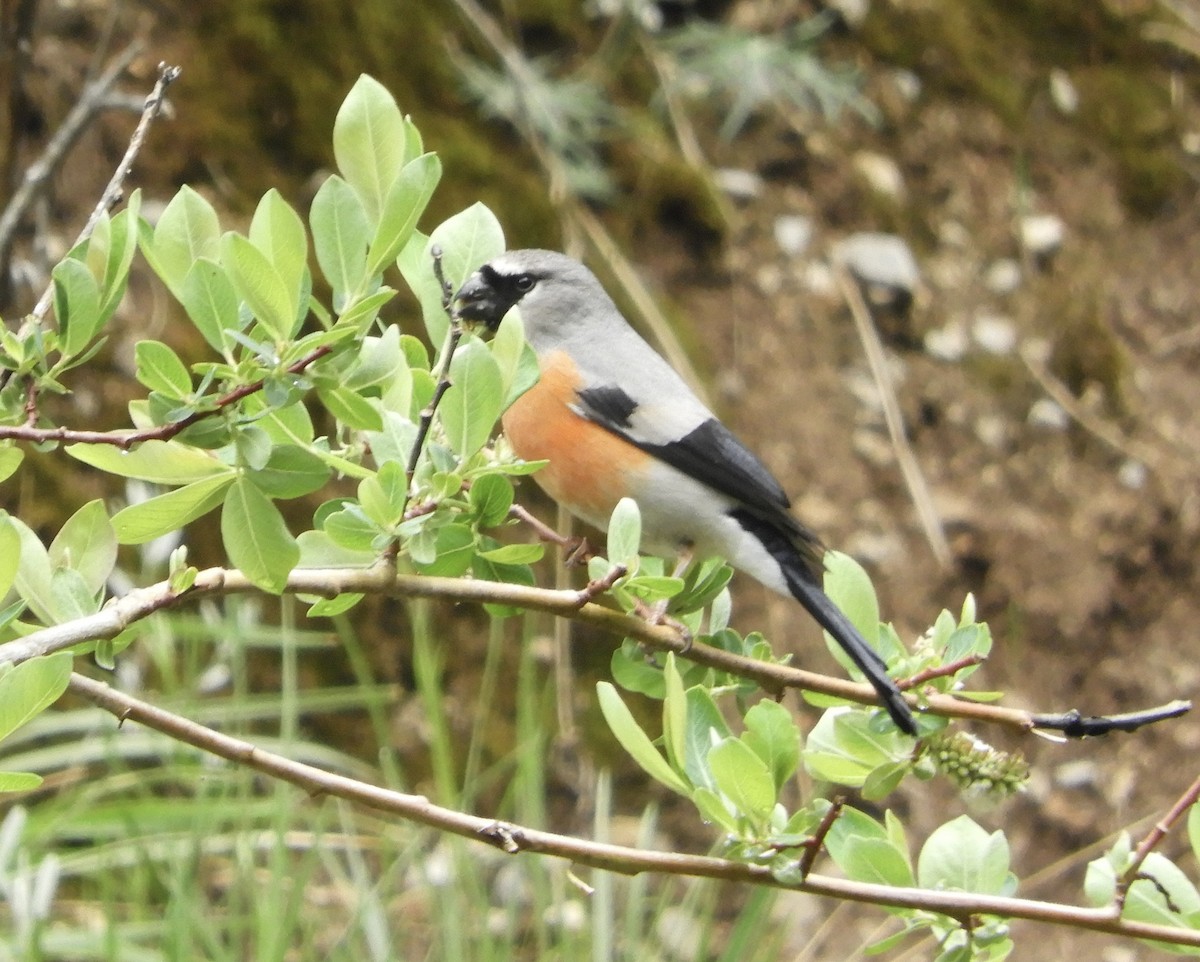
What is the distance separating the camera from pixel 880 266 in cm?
447

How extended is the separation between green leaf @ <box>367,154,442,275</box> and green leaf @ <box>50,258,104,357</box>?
21cm

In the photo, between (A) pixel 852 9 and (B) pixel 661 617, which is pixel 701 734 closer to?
(B) pixel 661 617

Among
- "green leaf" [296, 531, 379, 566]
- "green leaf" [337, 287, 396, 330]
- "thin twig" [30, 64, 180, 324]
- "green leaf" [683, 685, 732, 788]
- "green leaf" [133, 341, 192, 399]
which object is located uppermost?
"thin twig" [30, 64, 180, 324]

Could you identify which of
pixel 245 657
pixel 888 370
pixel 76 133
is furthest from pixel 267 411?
pixel 888 370

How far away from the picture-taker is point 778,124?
4555 mm

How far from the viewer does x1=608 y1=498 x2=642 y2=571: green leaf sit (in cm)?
125

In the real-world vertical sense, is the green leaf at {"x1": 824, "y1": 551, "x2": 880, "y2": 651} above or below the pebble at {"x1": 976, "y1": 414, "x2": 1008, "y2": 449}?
above

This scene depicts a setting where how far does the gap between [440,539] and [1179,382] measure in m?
3.91

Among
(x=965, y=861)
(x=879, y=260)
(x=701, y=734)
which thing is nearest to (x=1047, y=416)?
(x=879, y=260)

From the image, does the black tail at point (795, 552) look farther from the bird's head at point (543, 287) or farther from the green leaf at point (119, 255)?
the green leaf at point (119, 255)

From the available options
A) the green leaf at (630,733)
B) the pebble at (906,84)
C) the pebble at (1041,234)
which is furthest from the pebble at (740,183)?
the green leaf at (630,733)

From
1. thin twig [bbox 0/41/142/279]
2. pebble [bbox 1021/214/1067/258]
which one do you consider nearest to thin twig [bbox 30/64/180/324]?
thin twig [bbox 0/41/142/279]

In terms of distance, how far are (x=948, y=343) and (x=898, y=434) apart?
0.48 metres

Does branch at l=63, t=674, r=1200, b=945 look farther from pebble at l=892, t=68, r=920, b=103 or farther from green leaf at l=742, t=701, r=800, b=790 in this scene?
pebble at l=892, t=68, r=920, b=103
